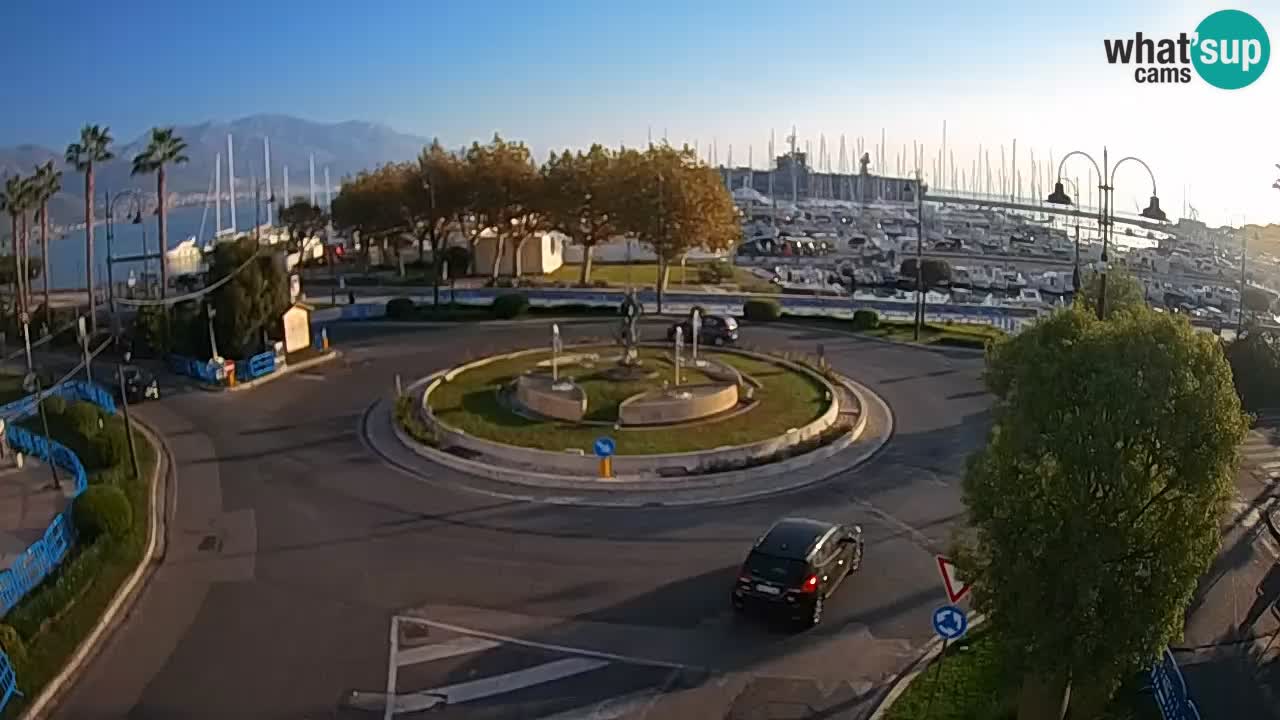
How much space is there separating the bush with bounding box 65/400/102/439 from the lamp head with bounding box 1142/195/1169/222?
2815 cm

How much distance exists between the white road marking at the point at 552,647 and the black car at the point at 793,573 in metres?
2.08

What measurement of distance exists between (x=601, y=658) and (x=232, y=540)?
9999mm

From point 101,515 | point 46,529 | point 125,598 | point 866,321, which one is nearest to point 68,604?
point 125,598

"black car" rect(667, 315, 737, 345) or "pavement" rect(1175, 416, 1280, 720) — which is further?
"black car" rect(667, 315, 737, 345)

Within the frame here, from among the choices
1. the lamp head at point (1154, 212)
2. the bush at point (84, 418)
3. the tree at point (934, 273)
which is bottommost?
the bush at point (84, 418)

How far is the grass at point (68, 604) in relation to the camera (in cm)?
1623

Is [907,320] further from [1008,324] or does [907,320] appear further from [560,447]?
[560,447]

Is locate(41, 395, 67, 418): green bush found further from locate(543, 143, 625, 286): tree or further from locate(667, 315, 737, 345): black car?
locate(543, 143, 625, 286): tree

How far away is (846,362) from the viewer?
42438 millimetres

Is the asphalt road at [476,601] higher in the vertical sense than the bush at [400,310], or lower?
lower

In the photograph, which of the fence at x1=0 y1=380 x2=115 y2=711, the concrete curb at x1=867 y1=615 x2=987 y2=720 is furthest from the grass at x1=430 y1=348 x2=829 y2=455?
the concrete curb at x1=867 y1=615 x2=987 y2=720

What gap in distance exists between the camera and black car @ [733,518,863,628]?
59.3 ft

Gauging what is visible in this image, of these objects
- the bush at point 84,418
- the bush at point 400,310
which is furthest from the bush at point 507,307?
the bush at point 84,418

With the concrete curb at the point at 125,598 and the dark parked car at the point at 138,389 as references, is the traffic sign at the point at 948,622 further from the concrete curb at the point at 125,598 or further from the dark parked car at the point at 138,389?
the dark parked car at the point at 138,389
